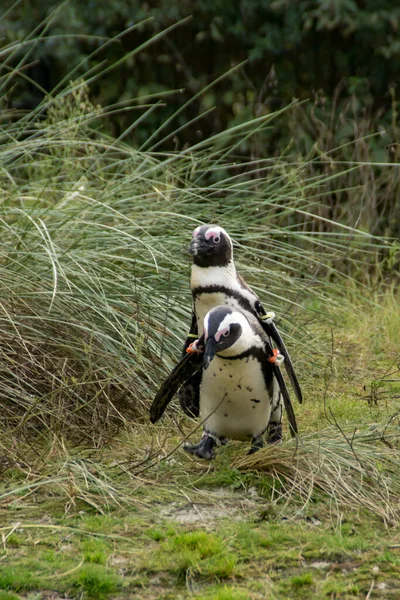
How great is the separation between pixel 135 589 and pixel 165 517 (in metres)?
0.58

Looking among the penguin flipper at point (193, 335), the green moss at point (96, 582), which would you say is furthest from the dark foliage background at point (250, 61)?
the green moss at point (96, 582)

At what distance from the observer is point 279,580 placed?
309 cm

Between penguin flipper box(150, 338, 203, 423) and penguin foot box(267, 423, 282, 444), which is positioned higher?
penguin flipper box(150, 338, 203, 423)

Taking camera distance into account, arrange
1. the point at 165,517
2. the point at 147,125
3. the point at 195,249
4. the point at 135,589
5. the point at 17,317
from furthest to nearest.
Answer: the point at 147,125 → the point at 17,317 → the point at 195,249 → the point at 165,517 → the point at 135,589

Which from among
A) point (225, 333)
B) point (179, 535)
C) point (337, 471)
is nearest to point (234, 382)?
point (225, 333)

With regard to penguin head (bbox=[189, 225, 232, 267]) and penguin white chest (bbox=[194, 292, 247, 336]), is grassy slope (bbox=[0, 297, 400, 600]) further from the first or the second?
penguin head (bbox=[189, 225, 232, 267])

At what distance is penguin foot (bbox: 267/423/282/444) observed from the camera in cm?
425

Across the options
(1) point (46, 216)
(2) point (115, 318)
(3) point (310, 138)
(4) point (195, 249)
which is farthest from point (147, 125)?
(4) point (195, 249)

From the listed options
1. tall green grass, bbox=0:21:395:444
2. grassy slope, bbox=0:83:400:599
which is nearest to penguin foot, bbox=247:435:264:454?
grassy slope, bbox=0:83:400:599

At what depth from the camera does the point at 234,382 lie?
400 centimetres

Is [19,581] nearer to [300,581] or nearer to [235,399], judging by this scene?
[300,581]

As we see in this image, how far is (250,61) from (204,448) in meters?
7.06

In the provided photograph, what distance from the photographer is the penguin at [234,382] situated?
12.8 ft

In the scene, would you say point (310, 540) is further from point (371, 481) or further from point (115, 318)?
point (115, 318)
